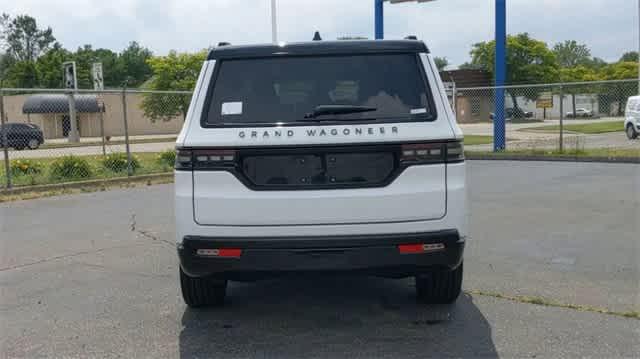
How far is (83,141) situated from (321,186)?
1200 inches

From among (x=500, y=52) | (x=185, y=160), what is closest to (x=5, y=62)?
(x=500, y=52)

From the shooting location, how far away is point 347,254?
3814 mm

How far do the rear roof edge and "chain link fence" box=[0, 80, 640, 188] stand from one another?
31.3 feet

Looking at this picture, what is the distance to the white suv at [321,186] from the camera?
3.81m

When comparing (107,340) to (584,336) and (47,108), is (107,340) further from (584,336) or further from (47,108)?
(47,108)

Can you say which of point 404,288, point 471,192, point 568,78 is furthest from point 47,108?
point 568,78

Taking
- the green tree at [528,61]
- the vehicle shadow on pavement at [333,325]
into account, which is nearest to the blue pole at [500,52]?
the vehicle shadow on pavement at [333,325]

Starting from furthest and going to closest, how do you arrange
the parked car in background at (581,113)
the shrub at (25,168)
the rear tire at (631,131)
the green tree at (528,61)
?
the green tree at (528,61), the parked car in background at (581,113), the rear tire at (631,131), the shrub at (25,168)

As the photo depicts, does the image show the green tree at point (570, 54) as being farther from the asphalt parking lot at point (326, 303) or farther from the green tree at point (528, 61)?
the asphalt parking lot at point (326, 303)

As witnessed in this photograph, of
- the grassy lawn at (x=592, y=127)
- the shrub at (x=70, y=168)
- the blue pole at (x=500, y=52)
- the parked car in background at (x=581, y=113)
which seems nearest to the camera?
the shrub at (x=70, y=168)

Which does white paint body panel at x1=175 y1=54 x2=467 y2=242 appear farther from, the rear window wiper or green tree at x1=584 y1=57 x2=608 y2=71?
green tree at x1=584 y1=57 x2=608 y2=71

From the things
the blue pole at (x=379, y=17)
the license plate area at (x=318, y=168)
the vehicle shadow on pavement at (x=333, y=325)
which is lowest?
the vehicle shadow on pavement at (x=333, y=325)

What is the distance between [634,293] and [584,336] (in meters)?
1.15

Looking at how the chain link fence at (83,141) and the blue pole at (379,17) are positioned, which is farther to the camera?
the blue pole at (379,17)
